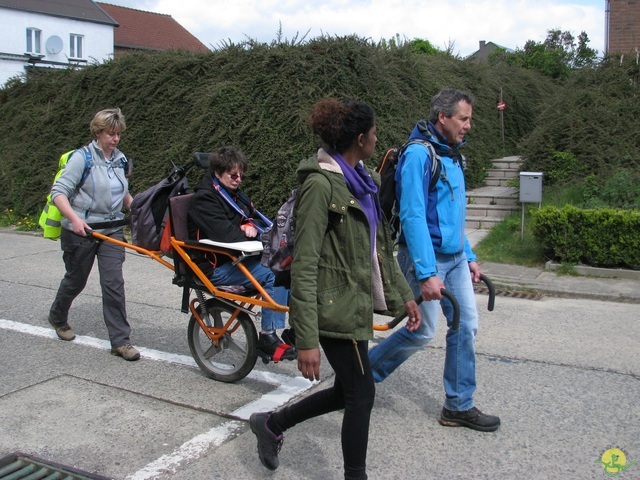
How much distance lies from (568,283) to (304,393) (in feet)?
14.7

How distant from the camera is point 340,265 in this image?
2.99 m

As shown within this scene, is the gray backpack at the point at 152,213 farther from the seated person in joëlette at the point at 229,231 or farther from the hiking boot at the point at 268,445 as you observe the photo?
the hiking boot at the point at 268,445

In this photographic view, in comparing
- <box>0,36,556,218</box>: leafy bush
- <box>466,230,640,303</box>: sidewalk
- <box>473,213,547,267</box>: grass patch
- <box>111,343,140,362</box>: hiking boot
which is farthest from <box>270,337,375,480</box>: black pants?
<box>0,36,556,218</box>: leafy bush

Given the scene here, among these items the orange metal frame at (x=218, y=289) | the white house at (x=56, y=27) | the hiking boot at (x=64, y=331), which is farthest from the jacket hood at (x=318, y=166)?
the white house at (x=56, y=27)

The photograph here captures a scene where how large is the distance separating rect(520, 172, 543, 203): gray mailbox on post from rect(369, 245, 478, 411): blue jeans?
5.85m

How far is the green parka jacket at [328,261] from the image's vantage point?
2.88 meters

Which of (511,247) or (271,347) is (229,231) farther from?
(511,247)

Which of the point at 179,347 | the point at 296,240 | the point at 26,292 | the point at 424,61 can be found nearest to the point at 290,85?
the point at 424,61

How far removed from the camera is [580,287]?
782 cm

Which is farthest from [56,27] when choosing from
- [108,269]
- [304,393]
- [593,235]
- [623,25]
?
[304,393]

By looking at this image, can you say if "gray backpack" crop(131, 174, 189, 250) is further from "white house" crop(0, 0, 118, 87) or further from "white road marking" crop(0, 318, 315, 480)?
"white house" crop(0, 0, 118, 87)

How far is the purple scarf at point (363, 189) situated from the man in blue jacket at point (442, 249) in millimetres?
518

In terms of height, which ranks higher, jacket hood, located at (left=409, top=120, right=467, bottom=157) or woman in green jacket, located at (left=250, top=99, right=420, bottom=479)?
jacket hood, located at (left=409, top=120, right=467, bottom=157)

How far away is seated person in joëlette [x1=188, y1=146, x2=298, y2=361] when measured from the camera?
15.3 ft
